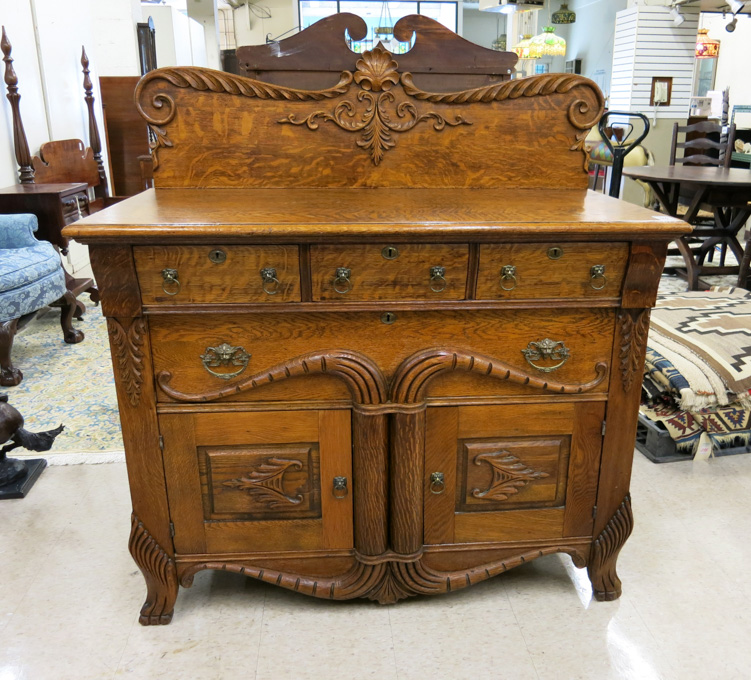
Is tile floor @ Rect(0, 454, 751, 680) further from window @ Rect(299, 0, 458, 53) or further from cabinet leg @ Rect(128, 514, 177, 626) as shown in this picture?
window @ Rect(299, 0, 458, 53)

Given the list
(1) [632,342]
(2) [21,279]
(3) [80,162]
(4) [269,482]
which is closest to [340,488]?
(4) [269,482]

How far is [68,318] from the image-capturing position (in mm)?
3725

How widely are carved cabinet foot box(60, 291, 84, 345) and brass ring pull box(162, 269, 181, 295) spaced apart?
2.57 metres

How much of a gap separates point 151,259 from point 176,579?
32.3 inches

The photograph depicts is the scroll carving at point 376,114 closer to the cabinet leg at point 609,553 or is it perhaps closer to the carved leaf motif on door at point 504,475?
the carved leaf motif on door at point 504,475

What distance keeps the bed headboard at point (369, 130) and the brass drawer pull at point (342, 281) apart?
1.62ft

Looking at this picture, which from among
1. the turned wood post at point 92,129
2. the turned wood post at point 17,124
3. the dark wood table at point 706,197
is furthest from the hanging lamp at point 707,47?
the turned wood post at point 17,124

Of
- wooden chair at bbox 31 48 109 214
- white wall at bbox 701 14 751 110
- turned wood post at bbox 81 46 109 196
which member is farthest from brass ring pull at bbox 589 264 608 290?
white wall at bbox 701 14 751 110

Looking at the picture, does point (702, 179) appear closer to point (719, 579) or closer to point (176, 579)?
point (719, 579)

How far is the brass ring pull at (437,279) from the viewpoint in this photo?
147cm

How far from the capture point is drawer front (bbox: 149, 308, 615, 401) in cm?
151

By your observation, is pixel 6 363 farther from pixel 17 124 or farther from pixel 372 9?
pixel 372 9

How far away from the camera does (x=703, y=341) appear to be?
8.49ft

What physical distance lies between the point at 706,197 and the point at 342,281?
400cm
